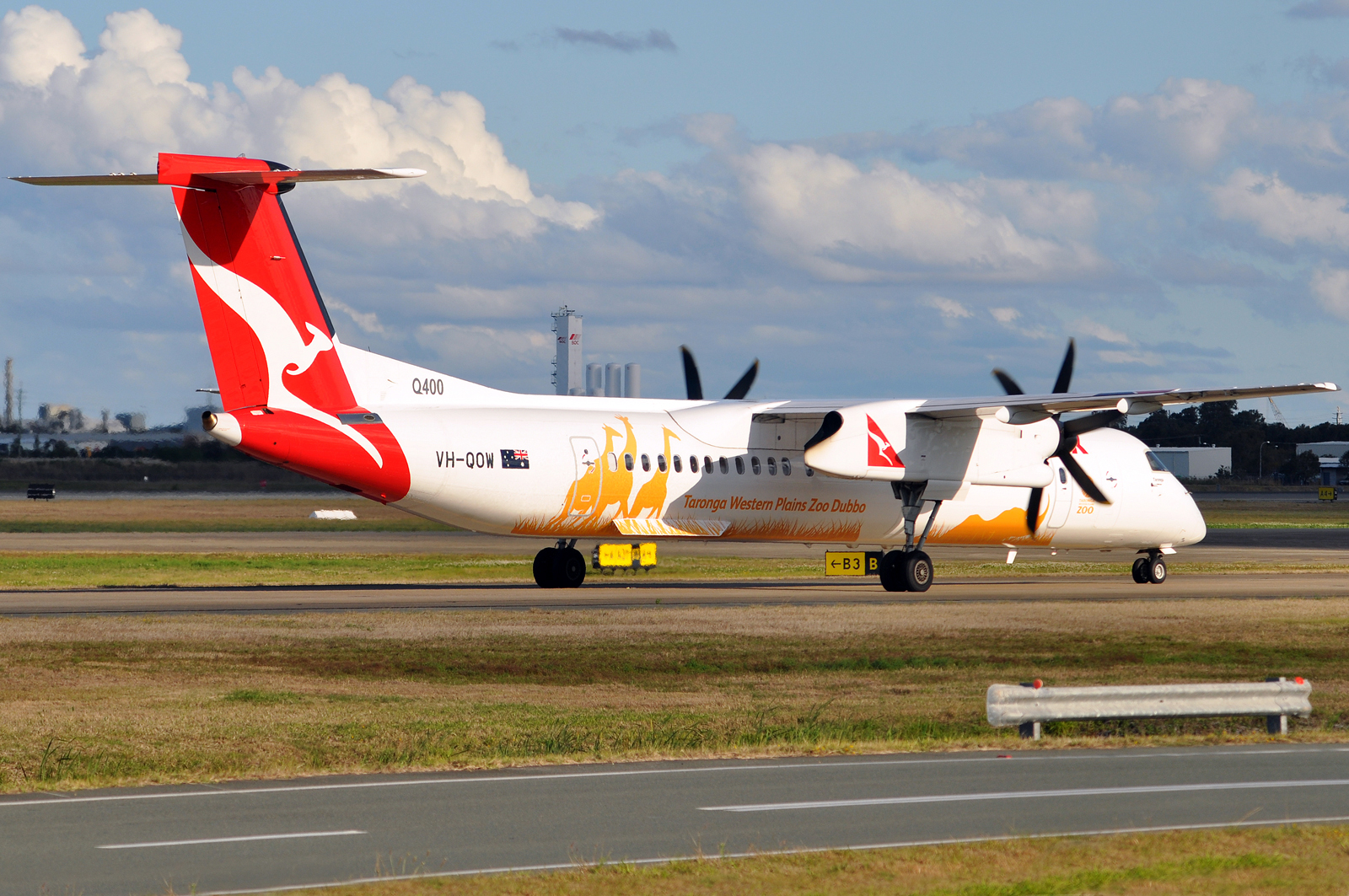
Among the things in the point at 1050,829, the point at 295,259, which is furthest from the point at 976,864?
the point at 295,259

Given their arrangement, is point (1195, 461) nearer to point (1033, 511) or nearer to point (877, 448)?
point (1033, 511)

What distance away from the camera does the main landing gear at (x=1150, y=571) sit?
128 feet

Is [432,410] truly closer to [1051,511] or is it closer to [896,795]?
[1051,511]

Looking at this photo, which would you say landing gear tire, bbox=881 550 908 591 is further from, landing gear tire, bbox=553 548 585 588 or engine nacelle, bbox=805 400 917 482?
landing gear tire, bbox=553 548 585 588

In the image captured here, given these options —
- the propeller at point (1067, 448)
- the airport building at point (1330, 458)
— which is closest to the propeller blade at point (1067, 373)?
the propeller at point (1067, 448)

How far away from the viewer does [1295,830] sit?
33.4 feet

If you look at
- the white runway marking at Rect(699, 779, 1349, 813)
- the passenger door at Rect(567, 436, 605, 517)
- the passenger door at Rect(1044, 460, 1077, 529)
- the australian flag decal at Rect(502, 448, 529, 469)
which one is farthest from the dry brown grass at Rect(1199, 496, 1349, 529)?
the white runway marking at Rect(699, 779, 1349, 813)

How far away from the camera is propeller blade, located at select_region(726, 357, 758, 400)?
39.3m

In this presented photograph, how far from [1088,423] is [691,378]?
10426mm

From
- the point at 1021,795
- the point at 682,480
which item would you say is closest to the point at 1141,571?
the point at 682,480

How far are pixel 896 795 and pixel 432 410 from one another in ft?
65.7

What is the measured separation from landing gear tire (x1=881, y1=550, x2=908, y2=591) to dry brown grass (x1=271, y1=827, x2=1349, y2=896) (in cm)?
2495

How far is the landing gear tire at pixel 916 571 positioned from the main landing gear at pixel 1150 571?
24.9 feet

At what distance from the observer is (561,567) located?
34.1 meters
